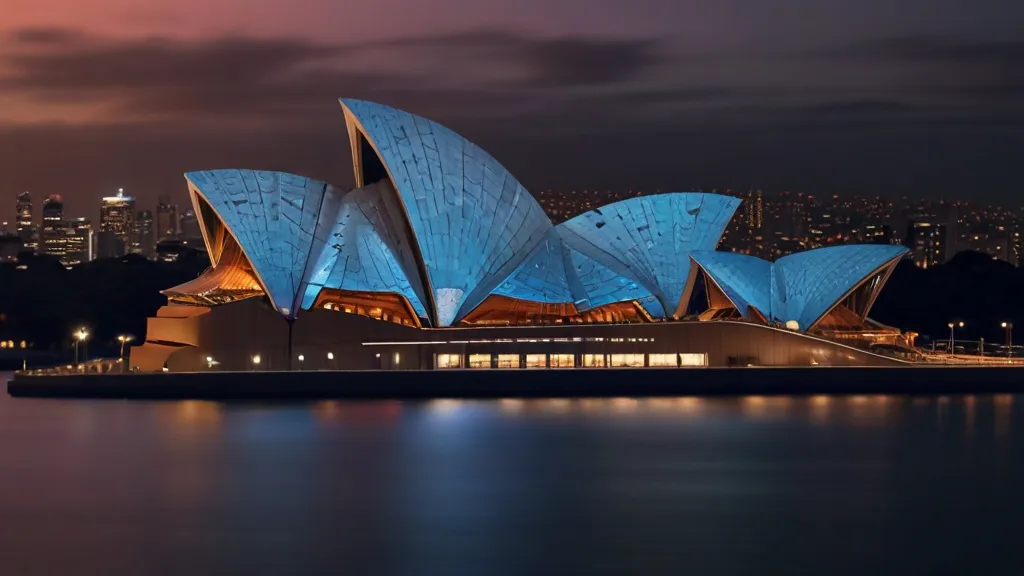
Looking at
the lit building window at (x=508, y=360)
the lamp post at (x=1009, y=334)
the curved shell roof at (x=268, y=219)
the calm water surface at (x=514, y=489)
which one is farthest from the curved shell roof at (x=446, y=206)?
the lamp post at (x=1009, y=334)

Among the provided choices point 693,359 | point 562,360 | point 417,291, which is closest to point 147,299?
point 417,291

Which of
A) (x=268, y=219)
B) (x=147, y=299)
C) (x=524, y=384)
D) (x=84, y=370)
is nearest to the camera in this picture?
(x=268, y=219)

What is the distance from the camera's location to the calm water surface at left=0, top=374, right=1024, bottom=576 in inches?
1110

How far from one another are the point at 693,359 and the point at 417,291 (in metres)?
10.2

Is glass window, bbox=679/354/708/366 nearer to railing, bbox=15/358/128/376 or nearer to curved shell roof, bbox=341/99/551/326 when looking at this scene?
curved shell roof, bbox=341/99/551/326

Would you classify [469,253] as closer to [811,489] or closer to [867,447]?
[867,447]

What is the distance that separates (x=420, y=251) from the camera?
2216 inches

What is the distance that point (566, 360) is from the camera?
57125 millimetres

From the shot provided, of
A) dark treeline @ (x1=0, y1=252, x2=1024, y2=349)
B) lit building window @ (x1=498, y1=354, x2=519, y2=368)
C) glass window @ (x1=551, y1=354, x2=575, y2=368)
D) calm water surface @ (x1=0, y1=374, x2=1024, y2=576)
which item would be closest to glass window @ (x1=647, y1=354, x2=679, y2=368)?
glass window @ (x1=551, y1=354, x2=575, y2=368)

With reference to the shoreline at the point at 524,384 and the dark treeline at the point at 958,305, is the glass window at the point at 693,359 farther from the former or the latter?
the dark treeline at the point at 958,305

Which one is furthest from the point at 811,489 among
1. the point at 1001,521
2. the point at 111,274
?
the point at 111,274

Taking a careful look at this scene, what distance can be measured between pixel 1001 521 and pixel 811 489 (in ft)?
16.7

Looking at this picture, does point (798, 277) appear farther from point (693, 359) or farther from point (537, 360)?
point (537, 360)

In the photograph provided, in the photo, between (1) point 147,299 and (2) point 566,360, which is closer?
(2) point 566,360
